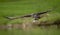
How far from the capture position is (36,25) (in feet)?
5.49

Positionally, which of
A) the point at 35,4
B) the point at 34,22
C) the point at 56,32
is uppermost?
the point at 35,4

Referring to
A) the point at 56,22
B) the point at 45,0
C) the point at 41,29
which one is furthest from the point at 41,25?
the point at 45,0

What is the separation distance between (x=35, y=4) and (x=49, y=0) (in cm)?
15

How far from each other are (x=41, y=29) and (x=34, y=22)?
104 millimetres

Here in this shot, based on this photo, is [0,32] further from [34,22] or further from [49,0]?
[49,0]

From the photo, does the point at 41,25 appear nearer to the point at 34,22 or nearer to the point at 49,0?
the point at 34,22

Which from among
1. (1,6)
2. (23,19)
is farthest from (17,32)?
(1,6)

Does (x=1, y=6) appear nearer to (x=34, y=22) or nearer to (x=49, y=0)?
(x=34, y=22)

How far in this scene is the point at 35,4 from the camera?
1706 mm

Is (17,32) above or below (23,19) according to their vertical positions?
below

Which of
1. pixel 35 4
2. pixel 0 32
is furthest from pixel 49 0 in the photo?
pixel 0 32

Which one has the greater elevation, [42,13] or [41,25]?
[42,13]

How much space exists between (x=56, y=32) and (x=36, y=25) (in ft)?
0.69

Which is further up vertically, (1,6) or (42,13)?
(1,6)
